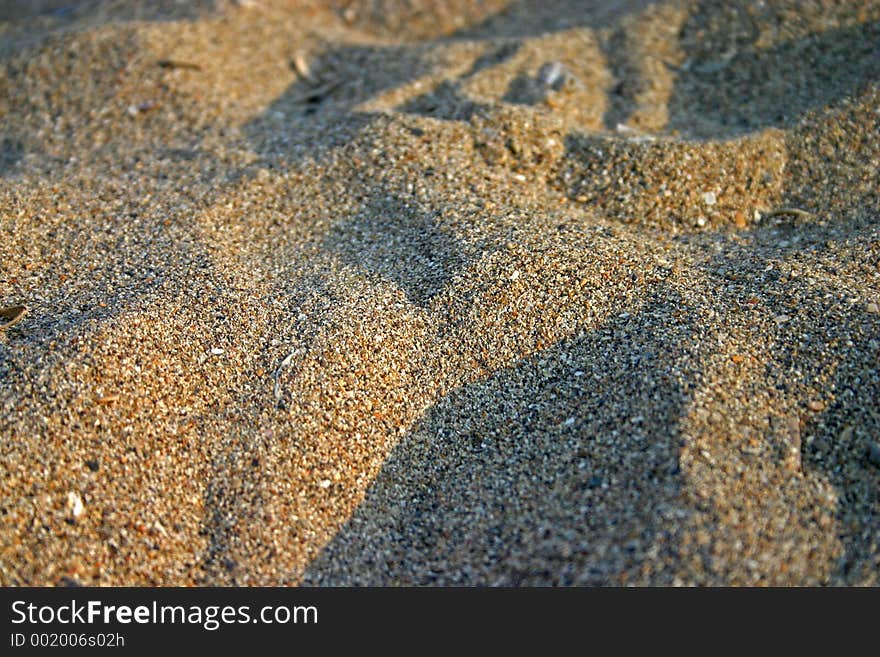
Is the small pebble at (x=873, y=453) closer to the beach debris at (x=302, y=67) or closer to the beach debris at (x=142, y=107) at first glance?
the beach debris at (x=302, y=67)

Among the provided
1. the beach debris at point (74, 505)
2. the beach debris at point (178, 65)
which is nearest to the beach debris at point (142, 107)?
the beach debris at point (178, 65)

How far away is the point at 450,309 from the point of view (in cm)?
311

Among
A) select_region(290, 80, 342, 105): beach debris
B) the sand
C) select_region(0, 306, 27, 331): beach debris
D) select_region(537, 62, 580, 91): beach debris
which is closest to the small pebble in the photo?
the sand

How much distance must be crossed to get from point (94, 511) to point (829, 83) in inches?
154

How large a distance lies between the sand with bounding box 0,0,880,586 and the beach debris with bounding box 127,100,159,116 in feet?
0.11

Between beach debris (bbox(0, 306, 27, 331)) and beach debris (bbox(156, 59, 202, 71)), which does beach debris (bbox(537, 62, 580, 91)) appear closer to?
beach debris (bbox(156, 59, 202, 71))

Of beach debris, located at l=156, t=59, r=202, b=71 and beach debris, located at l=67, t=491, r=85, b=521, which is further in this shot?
beach debris, located at l=156, t=59, r=202, b=71

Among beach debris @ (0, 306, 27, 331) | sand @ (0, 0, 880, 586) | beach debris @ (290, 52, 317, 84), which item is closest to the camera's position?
sand @ (0, 0, 880, 586)

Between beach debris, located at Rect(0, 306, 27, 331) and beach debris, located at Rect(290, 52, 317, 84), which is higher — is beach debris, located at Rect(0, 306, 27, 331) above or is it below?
below

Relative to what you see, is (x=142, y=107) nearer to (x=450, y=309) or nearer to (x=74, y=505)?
(x=450, y=309)

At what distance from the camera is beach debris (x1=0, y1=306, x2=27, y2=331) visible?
119 inches

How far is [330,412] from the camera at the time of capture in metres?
2.83

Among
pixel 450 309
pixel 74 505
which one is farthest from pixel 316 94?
pixel 74 505

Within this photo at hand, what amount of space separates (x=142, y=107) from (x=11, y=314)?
1.65 m
